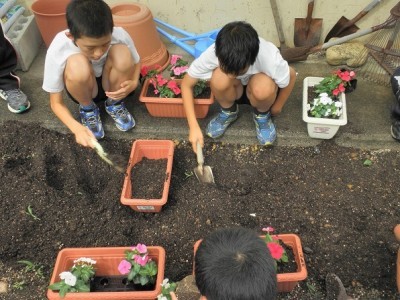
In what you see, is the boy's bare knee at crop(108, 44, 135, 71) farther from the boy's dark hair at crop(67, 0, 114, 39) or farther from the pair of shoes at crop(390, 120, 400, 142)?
the pair of shoes at crop(390, 120, 400, 142)

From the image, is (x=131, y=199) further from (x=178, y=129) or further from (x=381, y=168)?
(x=381, y=168)

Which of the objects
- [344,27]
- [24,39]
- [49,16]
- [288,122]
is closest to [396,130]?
[288,122]

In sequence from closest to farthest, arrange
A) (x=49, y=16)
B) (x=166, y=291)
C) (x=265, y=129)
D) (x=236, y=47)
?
(x=166, y=291) → (x=236, y=47) → (x=265, y=129) → (x=49, y=16)

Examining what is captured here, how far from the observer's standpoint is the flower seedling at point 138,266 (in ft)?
5.72

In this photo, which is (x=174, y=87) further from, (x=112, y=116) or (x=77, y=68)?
(x=77, y=68)

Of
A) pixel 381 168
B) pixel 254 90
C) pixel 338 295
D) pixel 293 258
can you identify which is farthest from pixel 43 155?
pixel 381 168

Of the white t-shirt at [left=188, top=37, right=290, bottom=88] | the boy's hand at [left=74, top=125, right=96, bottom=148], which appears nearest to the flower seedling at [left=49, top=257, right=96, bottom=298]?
the boy's hand at [left=74, top=125, right=96, bottom=148]

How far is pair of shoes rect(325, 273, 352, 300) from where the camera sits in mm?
1890

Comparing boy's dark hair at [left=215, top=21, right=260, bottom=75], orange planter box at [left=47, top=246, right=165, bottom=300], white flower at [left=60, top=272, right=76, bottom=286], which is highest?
boy's dark hair at [left=215, top=21, right=260, bottom=75]

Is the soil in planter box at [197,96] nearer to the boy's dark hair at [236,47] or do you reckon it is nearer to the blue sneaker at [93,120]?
the blue sneaker at [93,120]

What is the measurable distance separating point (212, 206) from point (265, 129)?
0.68 metres

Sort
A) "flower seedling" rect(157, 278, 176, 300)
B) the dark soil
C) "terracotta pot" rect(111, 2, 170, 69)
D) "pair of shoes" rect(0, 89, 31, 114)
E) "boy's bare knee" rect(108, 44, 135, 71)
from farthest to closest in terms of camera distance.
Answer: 1. "terracotta pot" rect(111, 2, 170, 69)
2. "pair of shoes" rect(0, 89, 31, 114)
3. "boy's bare knee" rect(108, 44, 135, 71)
4. the dark soil
5. "flower seedling" rect(157, 278, 176, 300)

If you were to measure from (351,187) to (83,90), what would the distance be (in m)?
1.78

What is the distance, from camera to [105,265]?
6.15ft
